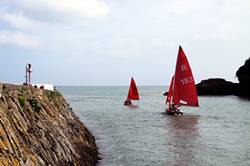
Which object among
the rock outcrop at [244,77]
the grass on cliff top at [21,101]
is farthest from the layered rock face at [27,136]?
the rock outcrop at [244,77]

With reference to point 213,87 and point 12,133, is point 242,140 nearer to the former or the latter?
point 12,133

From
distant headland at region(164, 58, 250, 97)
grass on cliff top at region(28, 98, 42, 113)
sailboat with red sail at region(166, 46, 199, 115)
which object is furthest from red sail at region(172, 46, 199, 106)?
distant headland at region(164, 58, 250, 97)

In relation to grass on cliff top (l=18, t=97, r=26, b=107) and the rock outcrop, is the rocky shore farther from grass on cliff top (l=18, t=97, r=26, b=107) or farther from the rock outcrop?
grass on cliff top (l=18, t=97, r=26, b=107)

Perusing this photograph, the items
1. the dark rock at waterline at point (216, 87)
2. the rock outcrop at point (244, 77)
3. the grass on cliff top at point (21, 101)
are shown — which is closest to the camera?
the grass on cliff top at point (21, 101)

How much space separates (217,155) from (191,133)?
11165 millimetres

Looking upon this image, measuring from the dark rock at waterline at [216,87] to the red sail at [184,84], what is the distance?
4027 inches

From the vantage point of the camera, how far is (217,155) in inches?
918

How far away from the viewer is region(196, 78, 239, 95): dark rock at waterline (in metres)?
147

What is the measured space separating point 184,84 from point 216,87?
345 feet

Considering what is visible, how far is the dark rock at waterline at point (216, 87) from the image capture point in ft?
482

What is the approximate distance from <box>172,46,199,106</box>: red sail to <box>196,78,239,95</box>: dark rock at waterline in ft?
336

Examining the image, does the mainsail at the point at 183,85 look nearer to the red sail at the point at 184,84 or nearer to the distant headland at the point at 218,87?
the red sail at the point at 184,84

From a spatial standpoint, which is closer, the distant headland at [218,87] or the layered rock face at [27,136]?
the layered rock face at [27,136]

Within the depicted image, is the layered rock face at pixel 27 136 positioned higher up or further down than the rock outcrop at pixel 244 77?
further down
